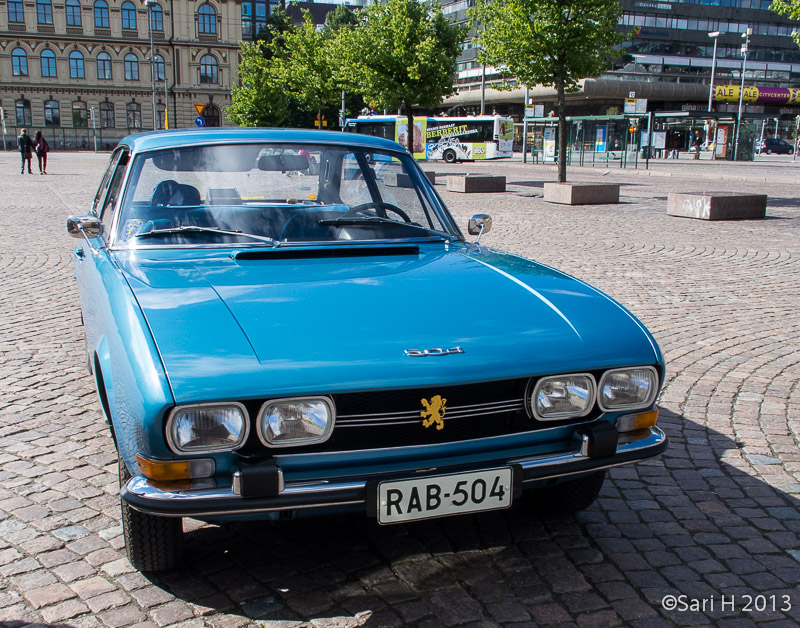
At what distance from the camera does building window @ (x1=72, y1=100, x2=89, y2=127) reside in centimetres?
7619

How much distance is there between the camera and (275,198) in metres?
4.13

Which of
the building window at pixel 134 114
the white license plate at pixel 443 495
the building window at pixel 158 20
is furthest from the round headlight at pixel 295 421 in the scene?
the building window at pixel 158 20

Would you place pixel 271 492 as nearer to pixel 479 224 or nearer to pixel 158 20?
pixel 479 224

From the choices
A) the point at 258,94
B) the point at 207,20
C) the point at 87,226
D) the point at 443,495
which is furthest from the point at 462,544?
the point at 207,20

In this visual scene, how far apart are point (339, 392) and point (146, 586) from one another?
3.52ft

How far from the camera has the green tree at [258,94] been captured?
1869 inches

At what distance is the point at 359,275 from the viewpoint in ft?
10.4

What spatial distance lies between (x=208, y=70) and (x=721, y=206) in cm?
7585

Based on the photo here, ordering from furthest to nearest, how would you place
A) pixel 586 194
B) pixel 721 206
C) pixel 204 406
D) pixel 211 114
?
pixel 211 114 → pixel 586 194 → pixel 721 206 → pixel 204 406

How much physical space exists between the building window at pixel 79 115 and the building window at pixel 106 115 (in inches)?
58.6

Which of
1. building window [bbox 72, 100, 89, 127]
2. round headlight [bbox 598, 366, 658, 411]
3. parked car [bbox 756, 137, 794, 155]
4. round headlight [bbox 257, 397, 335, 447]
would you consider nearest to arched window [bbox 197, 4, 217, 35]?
building window [bbox 72, 100, 89, 127]

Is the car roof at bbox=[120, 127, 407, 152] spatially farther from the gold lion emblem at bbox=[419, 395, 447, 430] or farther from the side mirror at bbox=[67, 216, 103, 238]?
the gold lion emblem at bbox=[419, 395, 447, 430]

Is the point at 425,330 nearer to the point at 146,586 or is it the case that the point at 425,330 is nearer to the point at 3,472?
the point at 146,586

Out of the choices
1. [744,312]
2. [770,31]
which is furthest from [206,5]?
[744,312]
